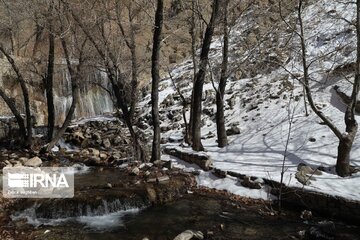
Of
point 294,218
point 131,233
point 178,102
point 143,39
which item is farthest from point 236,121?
point 143,39

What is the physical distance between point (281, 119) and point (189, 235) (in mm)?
9474

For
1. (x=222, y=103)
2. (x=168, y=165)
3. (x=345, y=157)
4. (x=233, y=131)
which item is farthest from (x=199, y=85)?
(x=345, y=157)

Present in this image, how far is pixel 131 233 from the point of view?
7.38 meters

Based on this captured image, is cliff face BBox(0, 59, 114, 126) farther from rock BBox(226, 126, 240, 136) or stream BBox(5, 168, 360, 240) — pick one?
stream BBox(5, 168, 360, 240)

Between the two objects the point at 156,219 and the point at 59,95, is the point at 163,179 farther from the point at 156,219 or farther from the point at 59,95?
the point at 59,95

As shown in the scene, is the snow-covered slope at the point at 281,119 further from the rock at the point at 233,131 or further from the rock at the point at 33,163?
Answer: the rock at the point at 33,163

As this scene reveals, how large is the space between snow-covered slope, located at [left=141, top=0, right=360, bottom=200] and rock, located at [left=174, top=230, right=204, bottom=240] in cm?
273

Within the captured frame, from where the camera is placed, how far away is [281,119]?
49.9ft

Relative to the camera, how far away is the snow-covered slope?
9891mm

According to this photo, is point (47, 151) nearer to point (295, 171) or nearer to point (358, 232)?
point (295, 171)

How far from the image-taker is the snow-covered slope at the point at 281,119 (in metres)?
9.89

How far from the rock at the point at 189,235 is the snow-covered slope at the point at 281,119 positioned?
2734 millimetres

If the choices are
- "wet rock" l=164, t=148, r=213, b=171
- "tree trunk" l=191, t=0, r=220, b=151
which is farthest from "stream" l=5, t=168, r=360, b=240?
"tree trunk" l=191, t=0, r=220, b=151

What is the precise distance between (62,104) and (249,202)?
64.7 feet
